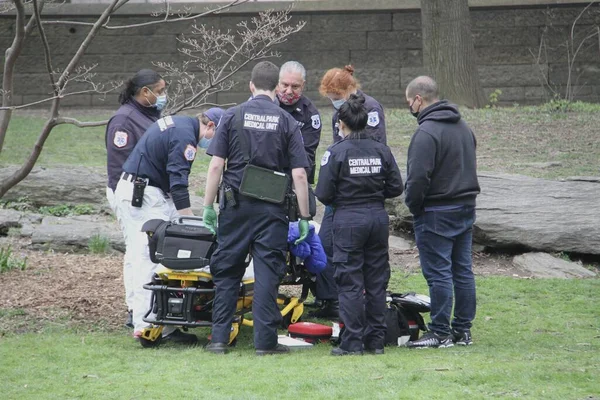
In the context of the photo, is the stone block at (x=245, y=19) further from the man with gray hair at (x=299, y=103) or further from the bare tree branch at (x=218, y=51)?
the man with gray hair at (x=299, y=103)

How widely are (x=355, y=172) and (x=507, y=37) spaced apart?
1335cm

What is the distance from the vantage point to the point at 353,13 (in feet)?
63.4

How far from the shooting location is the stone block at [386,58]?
19.3 m

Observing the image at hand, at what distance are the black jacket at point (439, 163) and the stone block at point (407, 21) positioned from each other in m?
12.7

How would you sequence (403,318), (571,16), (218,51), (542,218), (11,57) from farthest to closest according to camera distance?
(571,16) → (218,51) → (542,218) → (11,57) → (403,318)

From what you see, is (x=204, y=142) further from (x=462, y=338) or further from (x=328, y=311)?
(x=462, y=338)

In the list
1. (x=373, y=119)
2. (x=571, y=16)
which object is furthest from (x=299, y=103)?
(x=571, y=16)

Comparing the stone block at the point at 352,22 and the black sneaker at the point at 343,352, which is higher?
the stone block at the point at 352,22

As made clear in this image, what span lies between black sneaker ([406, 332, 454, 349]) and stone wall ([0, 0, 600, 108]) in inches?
494

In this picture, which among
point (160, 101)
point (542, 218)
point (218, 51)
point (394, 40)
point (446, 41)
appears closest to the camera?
point (160, 101)

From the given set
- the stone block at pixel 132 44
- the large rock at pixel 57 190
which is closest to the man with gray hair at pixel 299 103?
the large rock at pixel 57 190

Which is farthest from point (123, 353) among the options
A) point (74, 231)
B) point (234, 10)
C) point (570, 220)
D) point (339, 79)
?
point (234, 10)

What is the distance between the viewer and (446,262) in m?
6.79

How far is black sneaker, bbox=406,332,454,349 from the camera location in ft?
22.3
